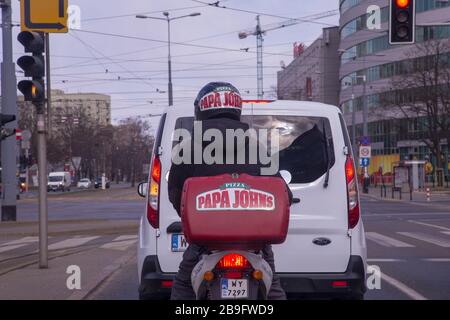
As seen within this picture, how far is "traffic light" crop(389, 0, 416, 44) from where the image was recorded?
1711 cm

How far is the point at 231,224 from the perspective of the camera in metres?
3.80

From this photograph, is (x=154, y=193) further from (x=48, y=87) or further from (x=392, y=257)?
(x=392, y=257)

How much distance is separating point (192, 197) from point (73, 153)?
7845 cm

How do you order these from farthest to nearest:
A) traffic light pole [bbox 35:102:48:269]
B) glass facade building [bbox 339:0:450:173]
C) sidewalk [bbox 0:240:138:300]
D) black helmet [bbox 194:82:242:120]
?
glass facade building [bbox 339:0:450:173] < traffic light pole [bbox 35:102:48:269] < sidewalk [bbox 0:240:138:300] < black helmet [bbox 194:82:242:120]

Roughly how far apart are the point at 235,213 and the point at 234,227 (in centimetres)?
7

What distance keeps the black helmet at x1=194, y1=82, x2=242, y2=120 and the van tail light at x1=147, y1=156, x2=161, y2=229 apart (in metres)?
1.45

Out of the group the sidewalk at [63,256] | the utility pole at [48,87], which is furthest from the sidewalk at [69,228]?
the utility pole at [48,87]

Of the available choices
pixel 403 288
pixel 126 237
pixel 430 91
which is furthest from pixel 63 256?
pixel 430 91

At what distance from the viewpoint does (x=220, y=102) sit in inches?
178

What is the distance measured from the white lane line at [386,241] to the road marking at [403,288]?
13.8 feet

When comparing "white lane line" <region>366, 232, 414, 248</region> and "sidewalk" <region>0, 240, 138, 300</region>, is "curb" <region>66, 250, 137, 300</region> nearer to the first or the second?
"sidewalk" <region>0, 240, 138, 300</region>

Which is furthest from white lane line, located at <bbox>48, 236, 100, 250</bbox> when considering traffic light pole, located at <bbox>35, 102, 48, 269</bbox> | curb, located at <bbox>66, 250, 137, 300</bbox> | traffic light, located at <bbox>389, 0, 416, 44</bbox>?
traffic light, located at <bbox>389, 0, 416, 44</bbox>
